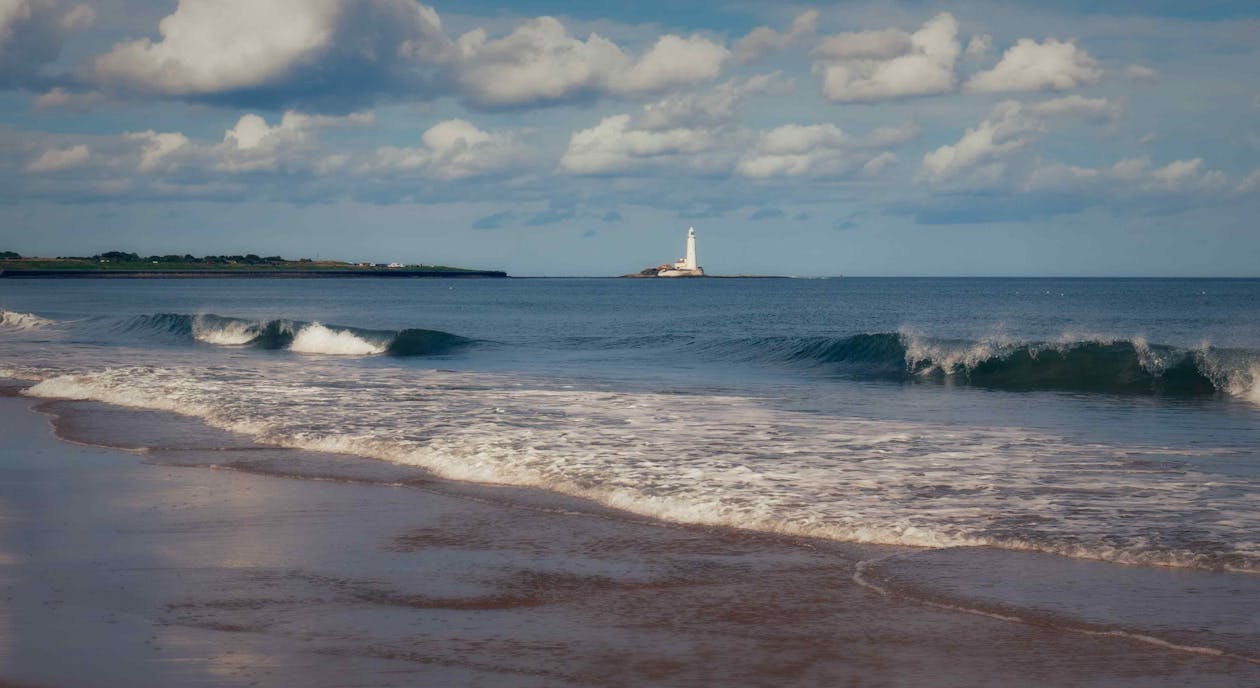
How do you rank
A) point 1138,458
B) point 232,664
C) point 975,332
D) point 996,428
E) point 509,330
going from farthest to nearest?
point 509,330
point 975,332
point 996,428
point 1138,458
point 232,664

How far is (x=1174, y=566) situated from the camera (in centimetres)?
784

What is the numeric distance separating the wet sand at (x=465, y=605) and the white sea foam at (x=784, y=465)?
825 mm

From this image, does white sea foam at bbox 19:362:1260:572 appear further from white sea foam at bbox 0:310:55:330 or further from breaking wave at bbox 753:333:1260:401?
white sea foam at bbox 0:310:55:330

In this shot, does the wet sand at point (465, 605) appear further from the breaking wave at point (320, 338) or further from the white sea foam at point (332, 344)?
the breaking wave at point (320, 338)

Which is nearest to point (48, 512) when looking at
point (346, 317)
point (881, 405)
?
point (881, 405)

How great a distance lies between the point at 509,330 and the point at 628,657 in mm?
47184

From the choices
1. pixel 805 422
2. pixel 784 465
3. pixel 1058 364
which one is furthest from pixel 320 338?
pixel 784 465

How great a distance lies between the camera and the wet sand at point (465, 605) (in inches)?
231

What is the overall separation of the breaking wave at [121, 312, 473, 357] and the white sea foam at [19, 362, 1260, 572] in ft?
59.0

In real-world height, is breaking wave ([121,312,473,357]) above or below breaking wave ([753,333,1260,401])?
below

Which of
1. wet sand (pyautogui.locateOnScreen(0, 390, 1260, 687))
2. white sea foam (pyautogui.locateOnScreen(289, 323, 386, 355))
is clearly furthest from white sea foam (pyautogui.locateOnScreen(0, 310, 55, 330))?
wet sand (pyautogui.locateOnScreen(0, 390, 1260, 687))

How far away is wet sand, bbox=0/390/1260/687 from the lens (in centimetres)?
587

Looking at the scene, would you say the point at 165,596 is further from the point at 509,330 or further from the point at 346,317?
the point at 346,317

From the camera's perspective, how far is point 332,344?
38.8 metres
